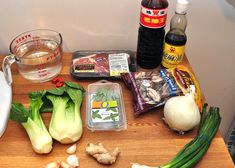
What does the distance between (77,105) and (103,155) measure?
155 mm

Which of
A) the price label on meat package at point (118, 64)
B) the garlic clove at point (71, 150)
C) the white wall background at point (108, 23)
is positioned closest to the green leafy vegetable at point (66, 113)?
the garlic clove at point (71, 150)

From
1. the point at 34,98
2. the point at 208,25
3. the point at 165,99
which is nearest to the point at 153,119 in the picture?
the point at 165,99

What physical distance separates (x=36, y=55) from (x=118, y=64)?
249mm

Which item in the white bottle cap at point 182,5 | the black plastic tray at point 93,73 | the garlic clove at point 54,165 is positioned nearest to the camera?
the garlic clove at point 54,165

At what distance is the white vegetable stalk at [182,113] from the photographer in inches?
22.5

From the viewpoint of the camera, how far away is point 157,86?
68 cm

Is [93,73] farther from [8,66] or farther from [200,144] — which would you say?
[200,144]

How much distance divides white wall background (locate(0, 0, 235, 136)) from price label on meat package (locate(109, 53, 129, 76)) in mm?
87

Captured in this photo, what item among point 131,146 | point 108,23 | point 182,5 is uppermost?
point 182,5

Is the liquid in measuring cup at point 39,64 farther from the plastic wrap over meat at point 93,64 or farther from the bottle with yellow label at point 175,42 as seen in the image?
the bottle with yellow label at point 175,42

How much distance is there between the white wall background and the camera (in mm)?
777

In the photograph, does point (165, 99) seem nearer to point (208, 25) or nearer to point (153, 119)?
point (153, 119)

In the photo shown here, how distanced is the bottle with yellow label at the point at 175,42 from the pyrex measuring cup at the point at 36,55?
31 centimetres

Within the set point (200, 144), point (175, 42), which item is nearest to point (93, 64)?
point (175, 42)
